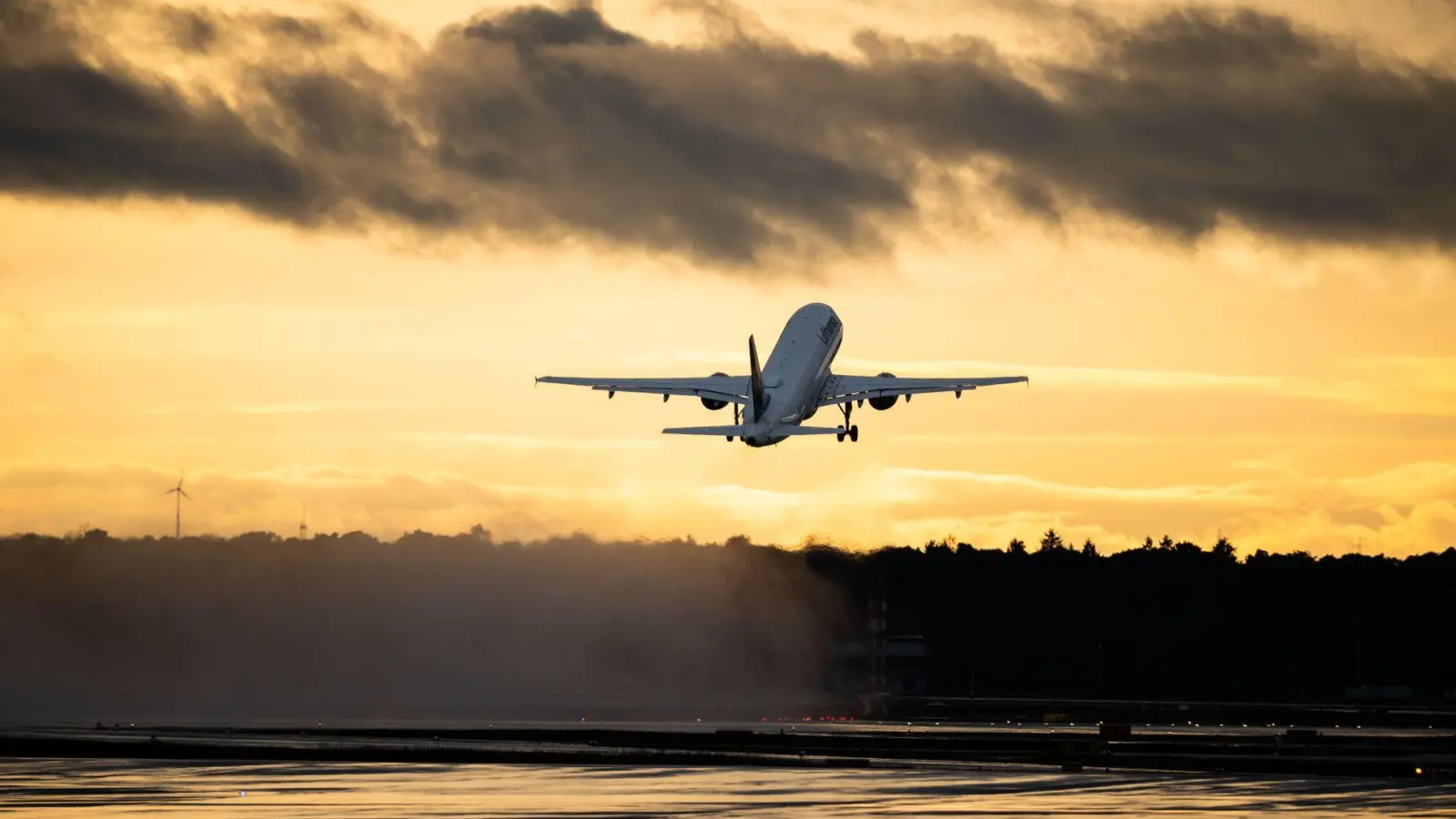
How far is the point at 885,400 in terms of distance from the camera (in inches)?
6033

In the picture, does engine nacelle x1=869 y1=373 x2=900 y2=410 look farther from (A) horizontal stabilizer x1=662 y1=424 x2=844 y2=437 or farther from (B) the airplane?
(A) horizontal stabilizer x1=662 y1=424 x2=844 y2=437

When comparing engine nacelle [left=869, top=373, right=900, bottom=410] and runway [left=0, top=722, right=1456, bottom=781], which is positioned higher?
engine nacelle [left=869, top=373, right=900, bottom=410]

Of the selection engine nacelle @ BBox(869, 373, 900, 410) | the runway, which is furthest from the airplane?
the runway

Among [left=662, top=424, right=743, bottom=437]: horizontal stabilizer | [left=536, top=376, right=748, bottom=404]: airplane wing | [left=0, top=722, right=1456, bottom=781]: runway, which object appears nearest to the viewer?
[left=0, top=722, right=1456, bottom=781]: runway

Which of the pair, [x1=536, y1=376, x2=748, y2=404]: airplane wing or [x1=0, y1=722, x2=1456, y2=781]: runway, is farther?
[x1=536, y1=376, x2=748, y2=404]: airplane wing

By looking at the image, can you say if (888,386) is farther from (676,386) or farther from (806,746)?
(806,746)

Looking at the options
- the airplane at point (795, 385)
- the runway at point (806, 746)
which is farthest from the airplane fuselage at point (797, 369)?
the runway at point (806, 746)

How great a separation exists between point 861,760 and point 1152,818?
3092cm

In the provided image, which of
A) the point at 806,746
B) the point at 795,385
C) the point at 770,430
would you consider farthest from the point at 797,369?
the point at 806,746

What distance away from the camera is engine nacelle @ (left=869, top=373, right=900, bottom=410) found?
152625 millimetres

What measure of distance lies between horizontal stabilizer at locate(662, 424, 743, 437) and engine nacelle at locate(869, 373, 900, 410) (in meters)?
21.2

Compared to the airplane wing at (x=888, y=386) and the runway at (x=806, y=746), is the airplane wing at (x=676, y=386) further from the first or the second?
the runway at (x=806, y=746)

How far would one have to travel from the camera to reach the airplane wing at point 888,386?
150 m

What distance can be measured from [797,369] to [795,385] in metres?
2.40
